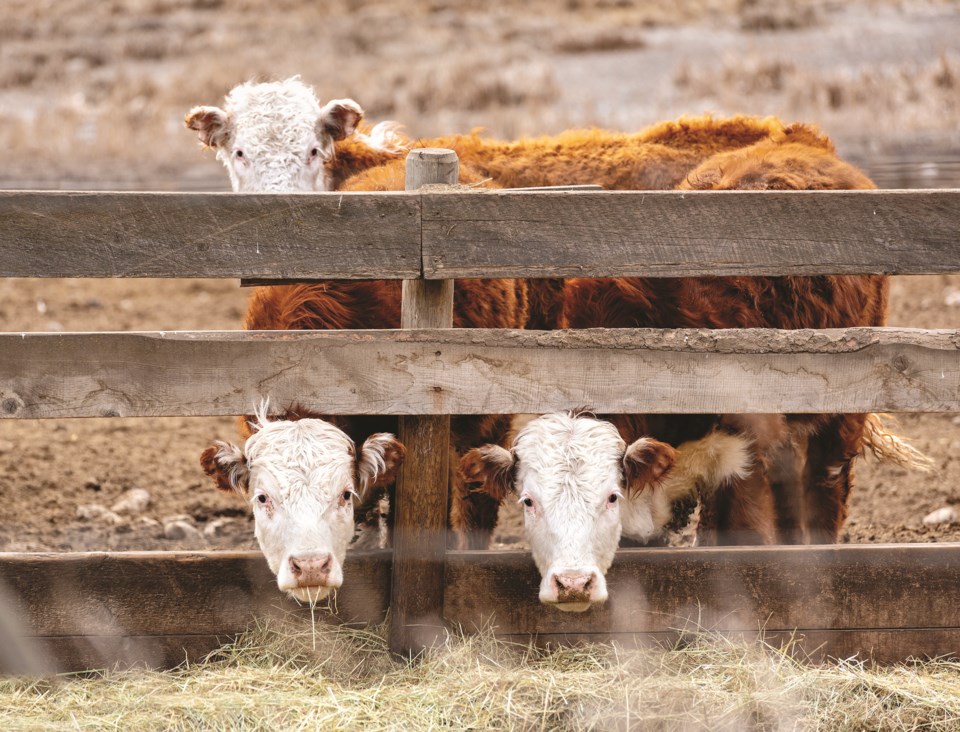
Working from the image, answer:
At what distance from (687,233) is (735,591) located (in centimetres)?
137

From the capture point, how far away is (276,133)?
6.05m

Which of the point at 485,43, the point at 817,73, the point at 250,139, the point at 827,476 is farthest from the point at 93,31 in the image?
the point at 827,476

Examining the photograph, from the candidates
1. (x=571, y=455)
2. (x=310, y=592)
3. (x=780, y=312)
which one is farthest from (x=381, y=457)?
(x=780, y=312)

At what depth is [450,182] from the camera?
3.99m

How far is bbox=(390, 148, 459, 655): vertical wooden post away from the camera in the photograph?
4066 millimetres

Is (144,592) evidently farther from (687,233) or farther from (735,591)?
(687,233)

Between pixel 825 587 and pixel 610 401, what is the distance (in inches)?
43.3

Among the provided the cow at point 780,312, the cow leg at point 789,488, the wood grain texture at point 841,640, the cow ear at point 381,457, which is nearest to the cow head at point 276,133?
the cow at point 780,312

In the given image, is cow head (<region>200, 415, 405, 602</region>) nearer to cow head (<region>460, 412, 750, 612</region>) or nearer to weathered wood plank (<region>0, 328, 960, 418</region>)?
weathered wood plank (<region>0, 328, 960, 418</region>)

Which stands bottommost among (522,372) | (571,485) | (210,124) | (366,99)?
(571,485)

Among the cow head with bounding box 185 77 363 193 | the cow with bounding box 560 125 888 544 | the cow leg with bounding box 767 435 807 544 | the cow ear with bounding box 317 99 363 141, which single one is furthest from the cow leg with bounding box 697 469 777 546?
the cow ear with bounding box 317 99 363 141

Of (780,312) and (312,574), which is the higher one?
(780,312)

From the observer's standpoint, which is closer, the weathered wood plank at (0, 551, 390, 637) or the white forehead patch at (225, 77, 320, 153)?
the weathered wood plank at (0, 551, 390, 637)

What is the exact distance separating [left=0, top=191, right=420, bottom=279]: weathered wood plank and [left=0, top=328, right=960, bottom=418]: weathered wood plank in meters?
0.25
